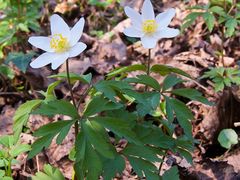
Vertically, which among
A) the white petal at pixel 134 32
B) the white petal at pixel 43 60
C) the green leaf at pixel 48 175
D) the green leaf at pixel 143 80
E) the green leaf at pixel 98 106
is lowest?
the green leaf at pixel 48 175

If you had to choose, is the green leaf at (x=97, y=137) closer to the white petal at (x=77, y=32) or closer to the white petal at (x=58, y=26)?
the white petal at (x=77, y=32)

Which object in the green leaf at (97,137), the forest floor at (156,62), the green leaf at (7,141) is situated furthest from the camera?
the forest floor at (156,62)

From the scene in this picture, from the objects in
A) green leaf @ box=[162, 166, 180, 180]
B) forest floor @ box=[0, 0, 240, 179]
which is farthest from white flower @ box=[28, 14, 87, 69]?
forest floor @ box=[0, 0, 240, 179]

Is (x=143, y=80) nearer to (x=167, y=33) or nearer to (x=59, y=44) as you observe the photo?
(x=167, y=33)

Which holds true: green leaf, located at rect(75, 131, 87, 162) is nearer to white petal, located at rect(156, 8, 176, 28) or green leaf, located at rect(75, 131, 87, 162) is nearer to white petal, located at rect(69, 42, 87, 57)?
white petal, located at rect(69, 42, 87, 57)

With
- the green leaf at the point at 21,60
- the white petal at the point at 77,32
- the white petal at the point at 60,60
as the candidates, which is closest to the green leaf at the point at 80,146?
the white petal at the point at 60,60

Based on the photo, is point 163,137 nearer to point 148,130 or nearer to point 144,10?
point 148,130

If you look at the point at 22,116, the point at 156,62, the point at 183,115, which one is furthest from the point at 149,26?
the point at 156,62
